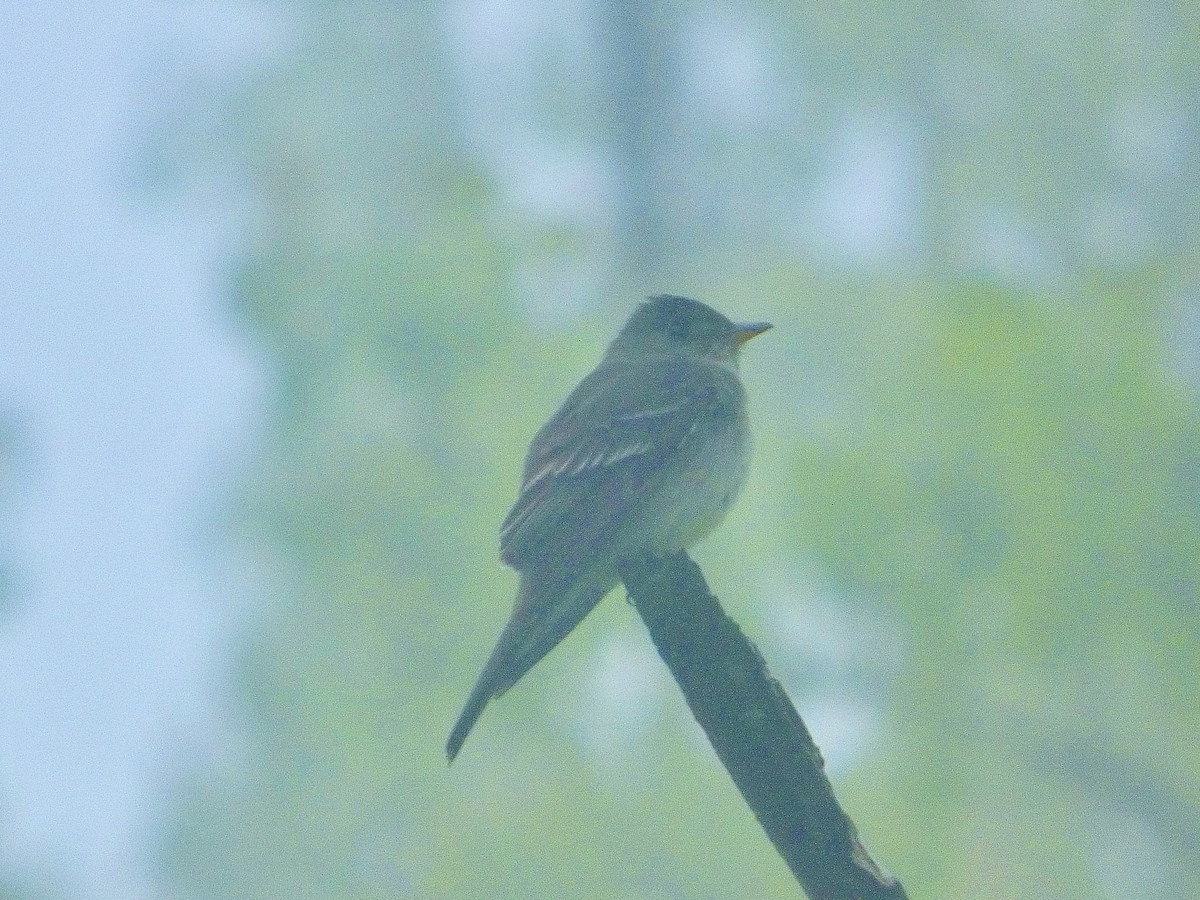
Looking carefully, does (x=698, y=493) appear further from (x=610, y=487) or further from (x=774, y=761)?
(x=774, y=761)

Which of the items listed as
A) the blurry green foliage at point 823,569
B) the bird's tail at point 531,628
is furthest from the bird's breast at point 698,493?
the blurry green foliage at point 823,569

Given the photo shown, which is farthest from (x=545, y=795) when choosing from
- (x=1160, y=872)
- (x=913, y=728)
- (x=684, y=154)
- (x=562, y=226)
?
(x=684, y=154)

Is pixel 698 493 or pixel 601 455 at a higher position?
pixel 601 455

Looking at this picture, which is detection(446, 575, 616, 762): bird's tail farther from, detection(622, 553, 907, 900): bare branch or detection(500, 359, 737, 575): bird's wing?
detection(622, 553, 907, 900): bare branch

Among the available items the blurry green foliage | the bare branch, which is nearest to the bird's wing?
the bare branch

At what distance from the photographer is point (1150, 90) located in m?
13.4

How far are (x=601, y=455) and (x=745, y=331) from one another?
1144 millimetres

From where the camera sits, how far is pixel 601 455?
4.20 metres

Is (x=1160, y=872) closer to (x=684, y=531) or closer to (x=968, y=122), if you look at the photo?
(x=968, y=122)

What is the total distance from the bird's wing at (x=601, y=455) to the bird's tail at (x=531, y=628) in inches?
2.9

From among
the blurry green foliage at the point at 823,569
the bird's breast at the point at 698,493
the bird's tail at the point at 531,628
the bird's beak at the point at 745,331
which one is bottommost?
the blurry green foliage at the point at 823,569

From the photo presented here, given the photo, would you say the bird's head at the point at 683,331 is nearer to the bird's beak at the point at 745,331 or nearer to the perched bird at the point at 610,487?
the bird's beak at the point at 745,331

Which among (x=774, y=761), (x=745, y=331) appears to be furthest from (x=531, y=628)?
(x=745, y=331)

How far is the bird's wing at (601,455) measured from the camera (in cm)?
395
